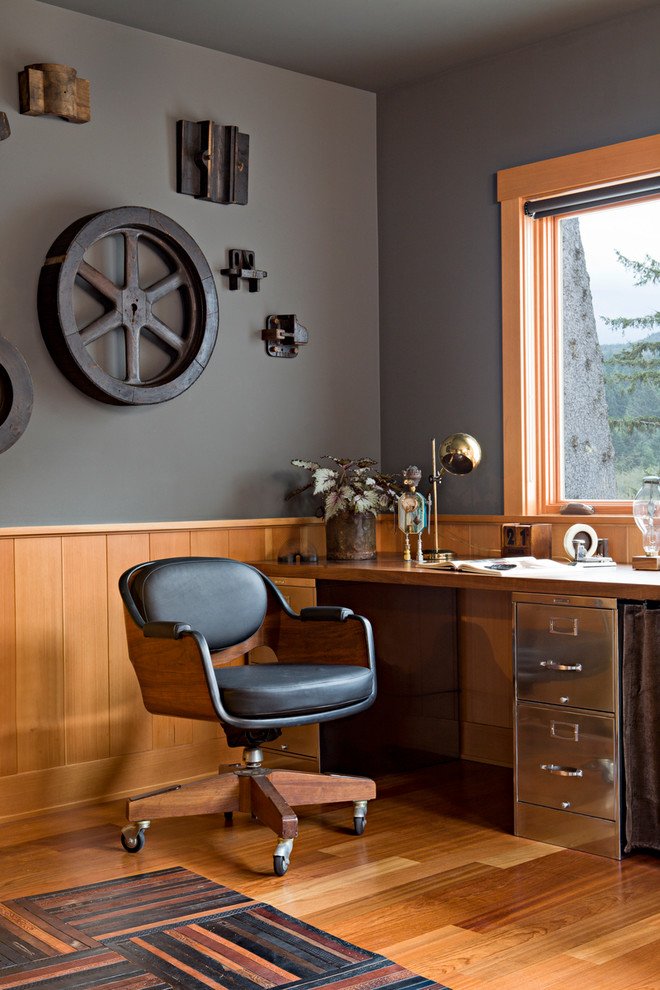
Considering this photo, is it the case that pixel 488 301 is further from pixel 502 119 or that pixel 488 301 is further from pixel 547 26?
pixel 547 26

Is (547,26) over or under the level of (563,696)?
over

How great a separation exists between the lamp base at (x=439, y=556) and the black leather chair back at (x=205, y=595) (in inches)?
24.4

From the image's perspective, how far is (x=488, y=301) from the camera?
4184 millimetres

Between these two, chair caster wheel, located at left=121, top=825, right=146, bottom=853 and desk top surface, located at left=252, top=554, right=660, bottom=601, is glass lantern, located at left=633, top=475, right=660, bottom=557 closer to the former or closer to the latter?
desk top surface, located at left=252, top=554, right=660, bottom=601

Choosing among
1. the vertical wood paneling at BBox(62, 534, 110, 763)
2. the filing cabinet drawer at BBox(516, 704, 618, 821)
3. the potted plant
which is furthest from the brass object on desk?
the vertical wood paneling at BBox(62, 534, 110, 763)

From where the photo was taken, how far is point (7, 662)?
3500mm

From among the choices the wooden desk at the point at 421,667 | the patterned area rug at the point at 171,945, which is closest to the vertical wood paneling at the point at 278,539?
the wooden desk at the point at 421,667

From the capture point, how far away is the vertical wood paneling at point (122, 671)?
3.76 meters

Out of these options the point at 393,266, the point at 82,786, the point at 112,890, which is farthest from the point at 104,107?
the point at 112,890

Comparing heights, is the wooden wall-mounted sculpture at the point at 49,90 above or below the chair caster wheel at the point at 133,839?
above

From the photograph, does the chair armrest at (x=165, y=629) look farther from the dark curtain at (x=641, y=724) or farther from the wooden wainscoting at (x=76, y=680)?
the dark curtain at (x=641, y=724)

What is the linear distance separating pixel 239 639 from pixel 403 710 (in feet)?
2.45

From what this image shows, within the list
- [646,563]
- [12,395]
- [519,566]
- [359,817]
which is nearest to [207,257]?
[12,395]

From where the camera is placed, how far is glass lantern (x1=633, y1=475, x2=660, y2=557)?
3449mm
